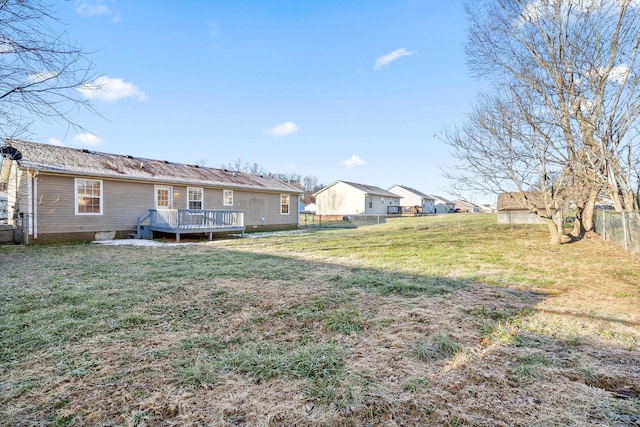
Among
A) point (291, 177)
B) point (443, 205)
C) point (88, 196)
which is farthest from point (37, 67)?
point (291, 177)

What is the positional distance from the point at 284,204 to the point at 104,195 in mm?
9812

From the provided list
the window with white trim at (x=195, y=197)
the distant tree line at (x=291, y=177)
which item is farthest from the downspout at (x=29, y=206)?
the distant tree line at (x=291, y=177)

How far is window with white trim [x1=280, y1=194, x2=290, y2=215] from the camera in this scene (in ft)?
63.7

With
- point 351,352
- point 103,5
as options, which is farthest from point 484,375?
point 103,5

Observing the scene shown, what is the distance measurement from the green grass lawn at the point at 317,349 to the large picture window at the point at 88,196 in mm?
6639

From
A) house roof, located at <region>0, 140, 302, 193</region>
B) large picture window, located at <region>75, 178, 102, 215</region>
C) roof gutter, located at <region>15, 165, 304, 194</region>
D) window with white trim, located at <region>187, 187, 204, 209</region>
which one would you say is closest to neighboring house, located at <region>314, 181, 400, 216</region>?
roof gutter, located at <region>15, 165, 304, 194</region>

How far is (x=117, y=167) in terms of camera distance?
12.7 metres

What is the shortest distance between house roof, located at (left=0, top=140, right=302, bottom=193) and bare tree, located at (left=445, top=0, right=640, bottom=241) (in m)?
11.3

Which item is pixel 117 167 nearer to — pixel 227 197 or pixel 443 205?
pixel 227 197

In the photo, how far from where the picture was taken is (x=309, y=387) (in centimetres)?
220

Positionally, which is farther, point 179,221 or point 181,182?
point 181,182

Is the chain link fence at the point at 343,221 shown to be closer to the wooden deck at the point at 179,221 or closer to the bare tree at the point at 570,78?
the wooden deck at the point at 179,221

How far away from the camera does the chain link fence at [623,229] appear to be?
793cm

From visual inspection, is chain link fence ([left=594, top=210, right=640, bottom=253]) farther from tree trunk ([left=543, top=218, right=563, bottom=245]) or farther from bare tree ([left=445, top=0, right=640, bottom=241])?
tree trunk ([left=543, top=218, right=563, bottom=245])
